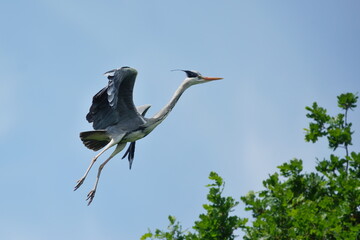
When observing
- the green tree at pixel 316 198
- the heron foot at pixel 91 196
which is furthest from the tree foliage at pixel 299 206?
the heron foot at pixel 91 196

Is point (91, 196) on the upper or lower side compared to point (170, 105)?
lower

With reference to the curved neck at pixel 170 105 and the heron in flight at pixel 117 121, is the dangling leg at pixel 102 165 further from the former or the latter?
the curved neck at pixel 170 105

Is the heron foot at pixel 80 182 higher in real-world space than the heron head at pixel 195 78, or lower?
lower

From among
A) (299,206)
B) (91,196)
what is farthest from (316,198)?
(91,196)

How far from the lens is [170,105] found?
49.1 feet

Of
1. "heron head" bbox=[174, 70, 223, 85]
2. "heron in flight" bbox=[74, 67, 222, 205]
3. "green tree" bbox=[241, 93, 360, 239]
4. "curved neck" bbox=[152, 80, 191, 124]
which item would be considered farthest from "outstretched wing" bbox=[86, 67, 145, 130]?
"green tree" bbox=[241, 93, 360, 239]

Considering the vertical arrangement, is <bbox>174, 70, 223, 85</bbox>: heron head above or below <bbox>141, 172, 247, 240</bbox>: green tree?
above

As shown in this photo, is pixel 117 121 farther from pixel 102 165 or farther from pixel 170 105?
pixel 170 105

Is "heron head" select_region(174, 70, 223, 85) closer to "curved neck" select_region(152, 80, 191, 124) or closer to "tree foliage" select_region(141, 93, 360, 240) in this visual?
"curved neck" select_region(152, 80, 191, 124)

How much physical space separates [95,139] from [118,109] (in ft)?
3.09

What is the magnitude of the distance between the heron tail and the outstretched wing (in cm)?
14

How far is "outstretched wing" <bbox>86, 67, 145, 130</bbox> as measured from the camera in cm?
1380

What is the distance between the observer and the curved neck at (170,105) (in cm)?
1460

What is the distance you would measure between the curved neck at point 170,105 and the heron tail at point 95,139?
3.55 ft
